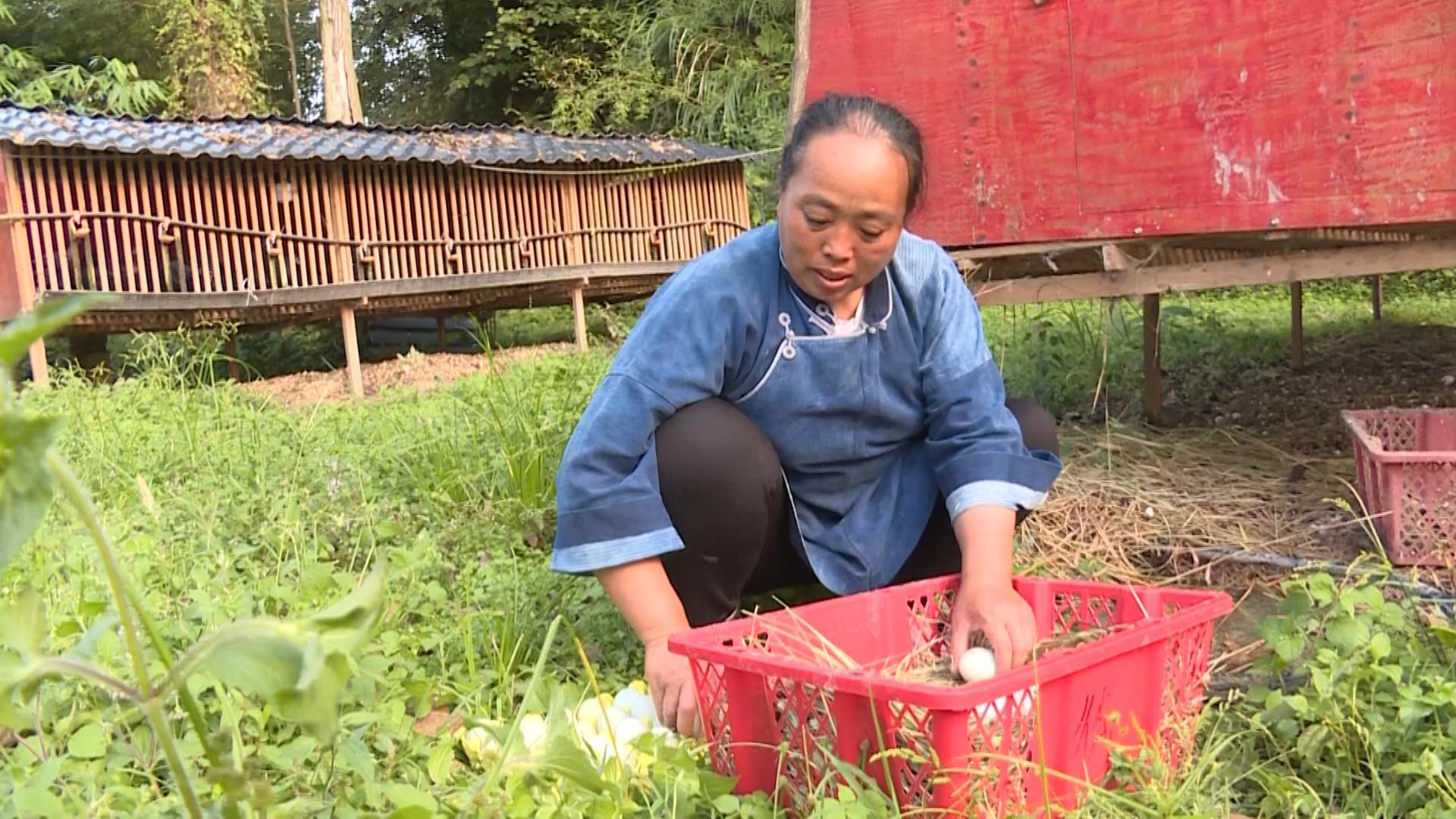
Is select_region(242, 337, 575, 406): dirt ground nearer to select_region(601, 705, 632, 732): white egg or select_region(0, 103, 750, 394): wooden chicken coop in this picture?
select_region(0, 103, 750, 394): wooden chicken coop

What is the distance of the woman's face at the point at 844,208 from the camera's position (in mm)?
2023

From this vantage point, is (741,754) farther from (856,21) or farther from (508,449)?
(856,21)

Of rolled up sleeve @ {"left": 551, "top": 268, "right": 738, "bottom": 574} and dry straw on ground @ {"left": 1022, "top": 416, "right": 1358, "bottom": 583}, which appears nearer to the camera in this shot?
rolled up sleeve @ {"left": 551, "top": 268, "right": 738, "bottom": 574}

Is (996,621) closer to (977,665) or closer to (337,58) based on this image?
(977,665)

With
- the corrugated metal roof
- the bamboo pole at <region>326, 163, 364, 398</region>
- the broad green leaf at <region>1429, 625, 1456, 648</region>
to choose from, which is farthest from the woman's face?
the bamboo pole at <region>326, 163, 364, 398</region>

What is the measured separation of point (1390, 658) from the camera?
2.08 metres

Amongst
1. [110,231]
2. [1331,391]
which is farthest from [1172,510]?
[110,231]

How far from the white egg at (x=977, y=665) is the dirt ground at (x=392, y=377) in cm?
748

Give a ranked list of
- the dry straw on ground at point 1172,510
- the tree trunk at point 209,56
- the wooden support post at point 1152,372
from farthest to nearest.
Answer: the tree trunk at point 209,56 → the wooden support post at point 1152,372 → the dry straw on ground at point 1172,510

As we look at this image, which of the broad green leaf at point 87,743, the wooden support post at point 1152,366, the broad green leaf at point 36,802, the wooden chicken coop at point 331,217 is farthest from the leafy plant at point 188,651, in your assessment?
the wooden chicken coop at point 331,217

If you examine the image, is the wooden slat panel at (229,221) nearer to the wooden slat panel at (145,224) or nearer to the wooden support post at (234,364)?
the wooden slat panel at (145,224)

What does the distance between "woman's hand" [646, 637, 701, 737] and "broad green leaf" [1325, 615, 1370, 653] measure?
1.08 meters

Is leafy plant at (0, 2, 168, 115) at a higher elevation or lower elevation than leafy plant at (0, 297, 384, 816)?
higher

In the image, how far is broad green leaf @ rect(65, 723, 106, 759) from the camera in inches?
61.0
